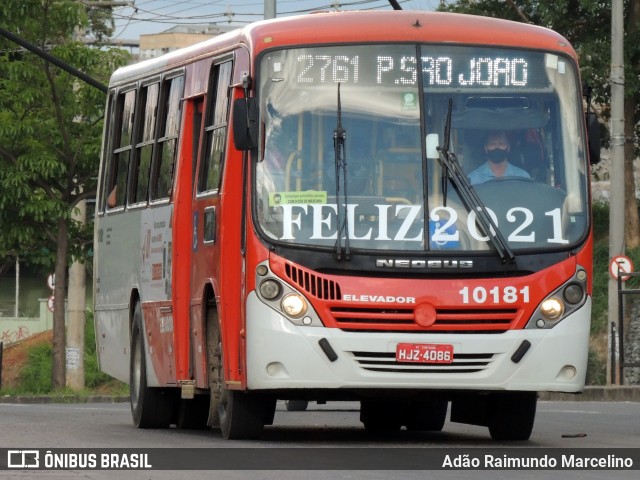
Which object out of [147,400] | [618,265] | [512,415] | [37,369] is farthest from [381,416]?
[37,369]

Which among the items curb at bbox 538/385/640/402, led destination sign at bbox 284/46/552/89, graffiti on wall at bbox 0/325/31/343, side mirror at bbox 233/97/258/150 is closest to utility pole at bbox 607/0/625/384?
curb at bbox 538/385/640/402

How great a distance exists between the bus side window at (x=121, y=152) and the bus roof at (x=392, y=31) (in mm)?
4002

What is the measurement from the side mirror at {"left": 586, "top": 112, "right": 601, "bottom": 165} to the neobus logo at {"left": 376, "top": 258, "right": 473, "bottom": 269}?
1.56m

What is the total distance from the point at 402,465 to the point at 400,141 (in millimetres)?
2895

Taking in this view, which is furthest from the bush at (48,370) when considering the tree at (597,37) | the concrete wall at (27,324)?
the tree at (597,37)

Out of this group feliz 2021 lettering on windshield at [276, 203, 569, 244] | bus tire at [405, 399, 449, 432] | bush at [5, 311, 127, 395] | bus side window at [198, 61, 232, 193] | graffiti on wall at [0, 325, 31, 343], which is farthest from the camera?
graffiti on wall at [0, 325, 31, 343]

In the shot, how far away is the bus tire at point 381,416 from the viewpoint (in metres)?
16.7

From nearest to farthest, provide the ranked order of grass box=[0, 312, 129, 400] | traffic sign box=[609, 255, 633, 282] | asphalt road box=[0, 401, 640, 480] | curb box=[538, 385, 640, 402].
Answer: asphalt road box=[0, 401, 640, 480]
curb box=[538, 385, 640, 402]
traffic sign box=[609, 255, 633, 282]
grass box=[0, 312, 129, 400]

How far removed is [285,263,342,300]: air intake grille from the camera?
526 inches

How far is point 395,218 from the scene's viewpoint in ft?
44.6

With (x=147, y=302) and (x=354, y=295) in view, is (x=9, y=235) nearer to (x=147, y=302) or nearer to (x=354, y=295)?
(x=147, y=302)

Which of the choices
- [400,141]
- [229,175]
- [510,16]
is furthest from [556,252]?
[510,16]

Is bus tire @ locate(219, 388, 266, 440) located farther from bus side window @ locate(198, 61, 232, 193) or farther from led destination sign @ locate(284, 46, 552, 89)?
led destination sign @ locate(284, 46, 552, 89)

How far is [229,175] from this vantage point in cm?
1405
